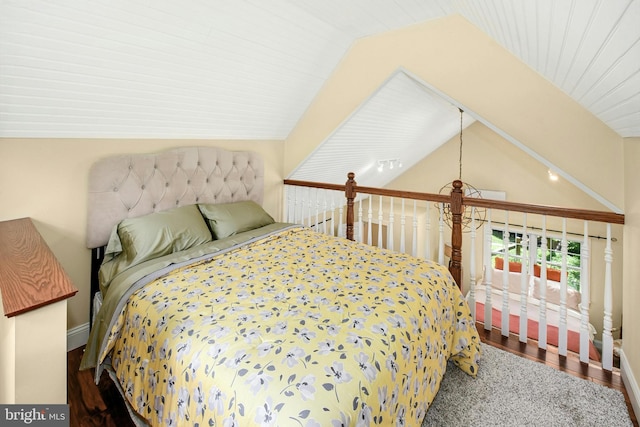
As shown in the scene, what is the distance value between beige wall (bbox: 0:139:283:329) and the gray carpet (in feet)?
7.16

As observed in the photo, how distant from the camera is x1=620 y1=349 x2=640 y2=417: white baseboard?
1.53m

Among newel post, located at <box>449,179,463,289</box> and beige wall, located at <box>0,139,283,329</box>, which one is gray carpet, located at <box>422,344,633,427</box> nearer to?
newel post, located at <box>449,179,463,289</box>

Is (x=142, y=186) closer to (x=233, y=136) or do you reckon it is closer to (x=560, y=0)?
(x=233, y=136)

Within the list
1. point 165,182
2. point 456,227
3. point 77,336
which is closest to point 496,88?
point 456,227

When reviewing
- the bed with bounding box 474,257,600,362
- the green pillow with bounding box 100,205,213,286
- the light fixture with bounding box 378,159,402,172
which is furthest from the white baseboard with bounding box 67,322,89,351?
the bed with bounding box 474,257,600,362

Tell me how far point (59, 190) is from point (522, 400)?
2.75 meters

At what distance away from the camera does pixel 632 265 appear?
168 centimetres

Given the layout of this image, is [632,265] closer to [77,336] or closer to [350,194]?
[350,194]

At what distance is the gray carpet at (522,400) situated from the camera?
1.50 metres

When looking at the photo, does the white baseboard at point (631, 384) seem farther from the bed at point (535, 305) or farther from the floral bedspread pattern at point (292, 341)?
the bed at point (535, 305)

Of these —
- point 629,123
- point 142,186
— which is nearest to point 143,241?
point 142,186

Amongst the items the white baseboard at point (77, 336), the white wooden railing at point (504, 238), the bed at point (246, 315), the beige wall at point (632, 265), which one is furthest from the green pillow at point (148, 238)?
the beige wall at point (632, 265)

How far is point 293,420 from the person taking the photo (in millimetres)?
847

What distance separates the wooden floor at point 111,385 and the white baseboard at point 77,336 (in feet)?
0.13
